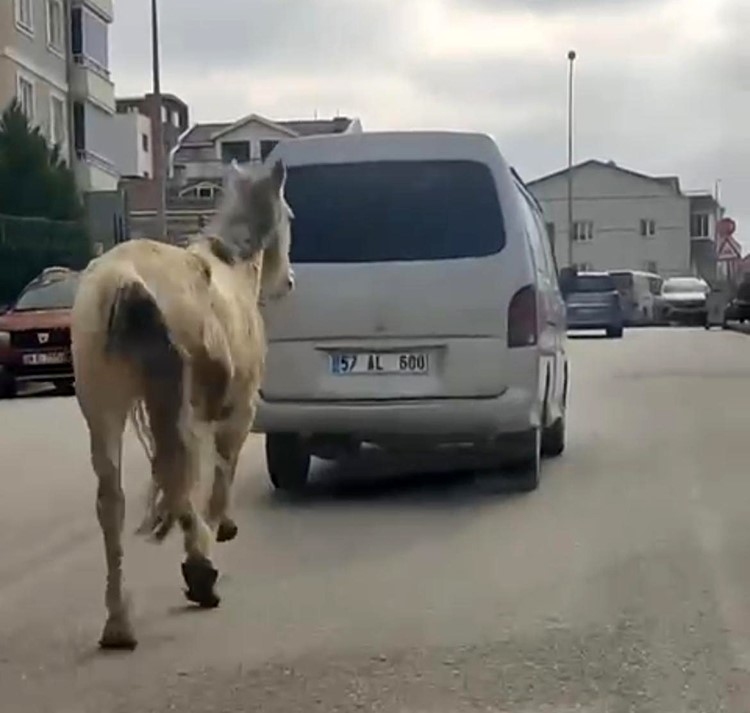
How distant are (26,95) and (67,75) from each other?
14.0ft

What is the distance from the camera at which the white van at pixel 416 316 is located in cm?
1075

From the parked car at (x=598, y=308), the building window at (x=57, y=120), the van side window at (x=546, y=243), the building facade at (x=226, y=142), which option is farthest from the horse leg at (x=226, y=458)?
the building facade at (x=226, y=142)

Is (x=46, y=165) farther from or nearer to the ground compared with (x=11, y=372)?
farther from the ground

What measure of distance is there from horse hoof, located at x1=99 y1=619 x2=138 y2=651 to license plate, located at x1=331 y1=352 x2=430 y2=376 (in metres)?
4.02

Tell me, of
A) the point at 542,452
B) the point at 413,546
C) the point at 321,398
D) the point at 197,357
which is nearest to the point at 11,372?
the point at 542,452

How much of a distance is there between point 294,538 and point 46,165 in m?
32.6

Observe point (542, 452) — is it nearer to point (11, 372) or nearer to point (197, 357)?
point (197, 357)

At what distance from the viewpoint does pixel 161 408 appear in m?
6.99

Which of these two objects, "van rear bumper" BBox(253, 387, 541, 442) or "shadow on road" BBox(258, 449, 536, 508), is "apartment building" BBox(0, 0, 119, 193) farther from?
"van rear bumper" BBox(253, 387, 541, 442)

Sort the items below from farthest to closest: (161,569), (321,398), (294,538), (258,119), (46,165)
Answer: (258,119) < (46,165) < (321,398) < (294,538) < (161,569)

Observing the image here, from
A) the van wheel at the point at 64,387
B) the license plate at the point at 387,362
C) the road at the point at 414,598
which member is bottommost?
the van wheel at the point at 64,387

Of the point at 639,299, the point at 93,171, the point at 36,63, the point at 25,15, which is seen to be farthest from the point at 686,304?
the point at 25,15

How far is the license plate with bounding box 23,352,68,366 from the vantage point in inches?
929

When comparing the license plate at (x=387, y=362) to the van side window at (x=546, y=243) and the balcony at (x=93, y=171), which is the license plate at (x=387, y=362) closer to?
the van side window at (x=546, y=243)
